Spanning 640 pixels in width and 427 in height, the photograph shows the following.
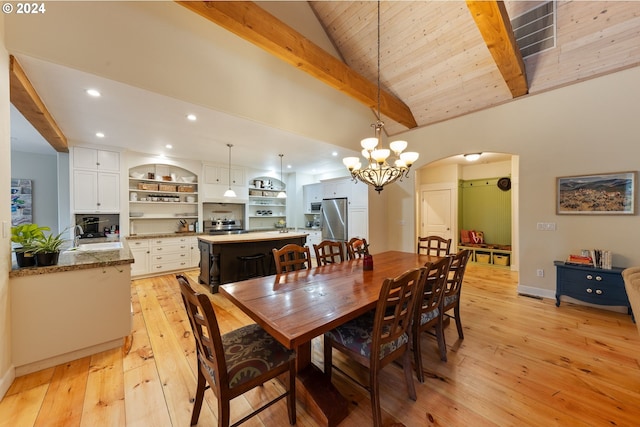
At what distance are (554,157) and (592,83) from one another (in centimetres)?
97

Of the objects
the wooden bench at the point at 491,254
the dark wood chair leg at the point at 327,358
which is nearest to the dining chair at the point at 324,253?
the dark wood chair leg at the point at 327,358

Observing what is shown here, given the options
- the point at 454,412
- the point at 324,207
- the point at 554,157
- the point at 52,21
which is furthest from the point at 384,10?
the point at 454,412

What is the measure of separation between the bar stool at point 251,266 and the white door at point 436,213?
175 inches

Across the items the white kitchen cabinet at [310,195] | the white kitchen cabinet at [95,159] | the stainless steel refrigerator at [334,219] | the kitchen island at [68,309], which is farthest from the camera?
the white kitchen cabinet at [310,195]

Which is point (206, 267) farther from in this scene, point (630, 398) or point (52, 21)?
point (630, 398)

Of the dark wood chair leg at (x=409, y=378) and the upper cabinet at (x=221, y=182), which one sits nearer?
the dark wood chair leg at (x=409, y=378)

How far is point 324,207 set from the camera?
6.29 meters

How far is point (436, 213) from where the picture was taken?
635 cm

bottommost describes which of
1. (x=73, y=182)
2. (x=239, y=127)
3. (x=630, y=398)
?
(x=630, y=398)

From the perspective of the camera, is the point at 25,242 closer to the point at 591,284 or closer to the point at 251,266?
the point at 251,266

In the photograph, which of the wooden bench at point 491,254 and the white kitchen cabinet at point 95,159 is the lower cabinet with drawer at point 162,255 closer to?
the white kitchen cabinet at point 95,159

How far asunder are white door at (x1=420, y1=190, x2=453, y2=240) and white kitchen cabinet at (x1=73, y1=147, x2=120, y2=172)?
7167 millimetres

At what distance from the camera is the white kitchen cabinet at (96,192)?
415 centimetres

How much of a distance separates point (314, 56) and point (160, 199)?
440cm
